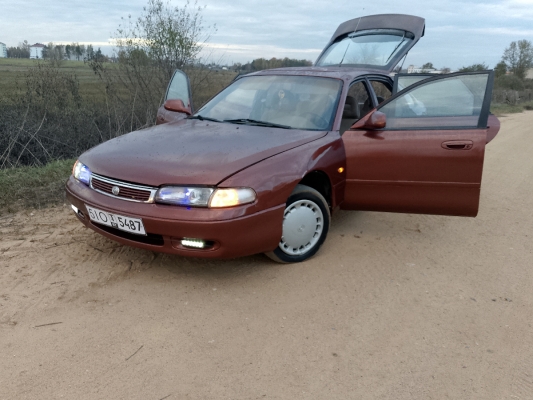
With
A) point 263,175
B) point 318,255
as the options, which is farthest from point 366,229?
point 263,175

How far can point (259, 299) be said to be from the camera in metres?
3.30

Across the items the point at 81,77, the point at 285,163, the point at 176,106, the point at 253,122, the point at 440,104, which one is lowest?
the point at 285,163

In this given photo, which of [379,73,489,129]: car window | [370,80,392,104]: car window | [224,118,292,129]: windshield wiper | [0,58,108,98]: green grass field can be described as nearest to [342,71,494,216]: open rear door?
[379,73,489,129]: car window

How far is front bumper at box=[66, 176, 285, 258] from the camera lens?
3.13m

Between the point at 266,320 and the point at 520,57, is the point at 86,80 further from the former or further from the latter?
the point at 520,57

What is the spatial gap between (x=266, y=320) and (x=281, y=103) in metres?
2.26

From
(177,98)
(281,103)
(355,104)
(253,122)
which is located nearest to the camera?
(253,122)

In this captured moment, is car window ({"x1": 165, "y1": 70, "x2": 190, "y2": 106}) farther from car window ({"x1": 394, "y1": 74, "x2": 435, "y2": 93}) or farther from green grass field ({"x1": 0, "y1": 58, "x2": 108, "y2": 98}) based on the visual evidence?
green grass field ({"x1": 0, "y1": 58, "x2": 108, "y2": 98})

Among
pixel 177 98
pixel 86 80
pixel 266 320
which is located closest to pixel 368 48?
pixel 177 98

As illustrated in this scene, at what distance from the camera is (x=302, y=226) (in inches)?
149

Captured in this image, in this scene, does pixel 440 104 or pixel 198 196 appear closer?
pixel 198 196

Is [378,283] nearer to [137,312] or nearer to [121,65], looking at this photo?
[137,312]

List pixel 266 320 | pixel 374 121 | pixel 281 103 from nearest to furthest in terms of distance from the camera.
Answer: pixel 266 320, pixel 374 121, pixel 281 103

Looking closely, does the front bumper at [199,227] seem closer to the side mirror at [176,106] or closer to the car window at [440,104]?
the car window at [440,104]
